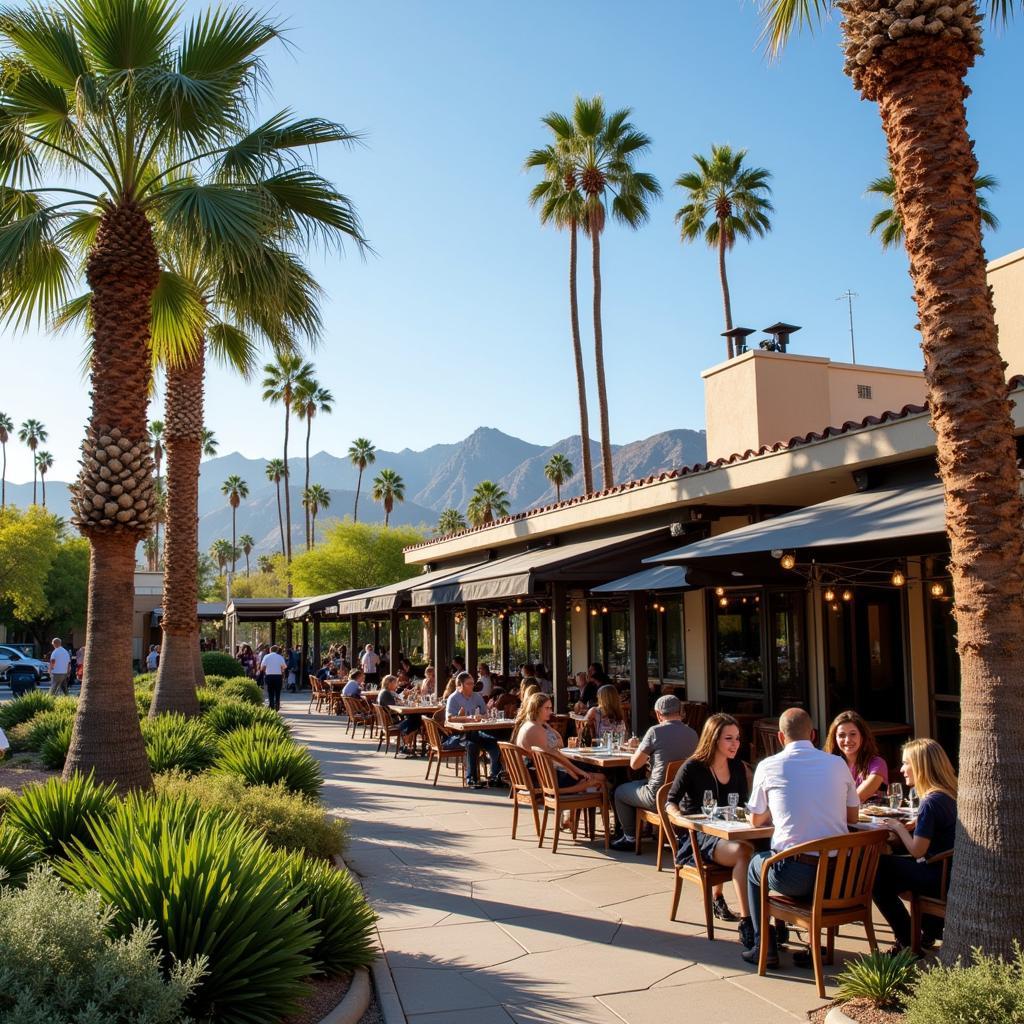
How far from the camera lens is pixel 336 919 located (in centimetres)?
544

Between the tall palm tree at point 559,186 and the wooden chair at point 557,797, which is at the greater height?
the tall palm tree at point 559,186

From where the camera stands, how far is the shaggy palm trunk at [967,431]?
4426 millimetres

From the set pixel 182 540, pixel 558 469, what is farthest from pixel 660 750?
pixel 558 469

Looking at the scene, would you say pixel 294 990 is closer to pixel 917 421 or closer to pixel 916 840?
pixel 916 840

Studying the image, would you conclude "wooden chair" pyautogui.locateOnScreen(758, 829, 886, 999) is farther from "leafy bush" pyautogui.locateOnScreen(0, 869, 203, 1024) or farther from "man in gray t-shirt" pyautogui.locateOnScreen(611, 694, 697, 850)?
"leafy bush" pyautogui.locateOnScreen(0, 869, 203, 1024)

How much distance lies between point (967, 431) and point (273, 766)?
7102mm

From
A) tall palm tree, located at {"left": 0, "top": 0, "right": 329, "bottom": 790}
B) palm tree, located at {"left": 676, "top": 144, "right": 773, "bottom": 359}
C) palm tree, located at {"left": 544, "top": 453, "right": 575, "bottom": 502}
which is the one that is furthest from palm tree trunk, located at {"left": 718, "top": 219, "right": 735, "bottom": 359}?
palm tree, located at {"left": 544, "top": 453, "right": 575, "bottom": 502}

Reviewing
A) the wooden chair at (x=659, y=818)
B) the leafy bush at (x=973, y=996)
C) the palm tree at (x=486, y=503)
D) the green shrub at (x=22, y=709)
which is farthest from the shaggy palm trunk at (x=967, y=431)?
the palm tree at (x=486, y=503)

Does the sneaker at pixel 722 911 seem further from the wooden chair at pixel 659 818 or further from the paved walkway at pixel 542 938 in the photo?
the wooden chair at pixel 659 818

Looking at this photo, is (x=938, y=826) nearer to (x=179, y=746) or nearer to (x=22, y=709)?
(x=179, y=746)

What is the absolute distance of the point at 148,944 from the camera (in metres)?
4.21

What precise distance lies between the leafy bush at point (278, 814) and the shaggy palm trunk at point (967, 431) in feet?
14.9

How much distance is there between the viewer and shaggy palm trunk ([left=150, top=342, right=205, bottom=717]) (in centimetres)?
1432

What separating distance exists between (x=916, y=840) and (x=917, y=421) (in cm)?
493
